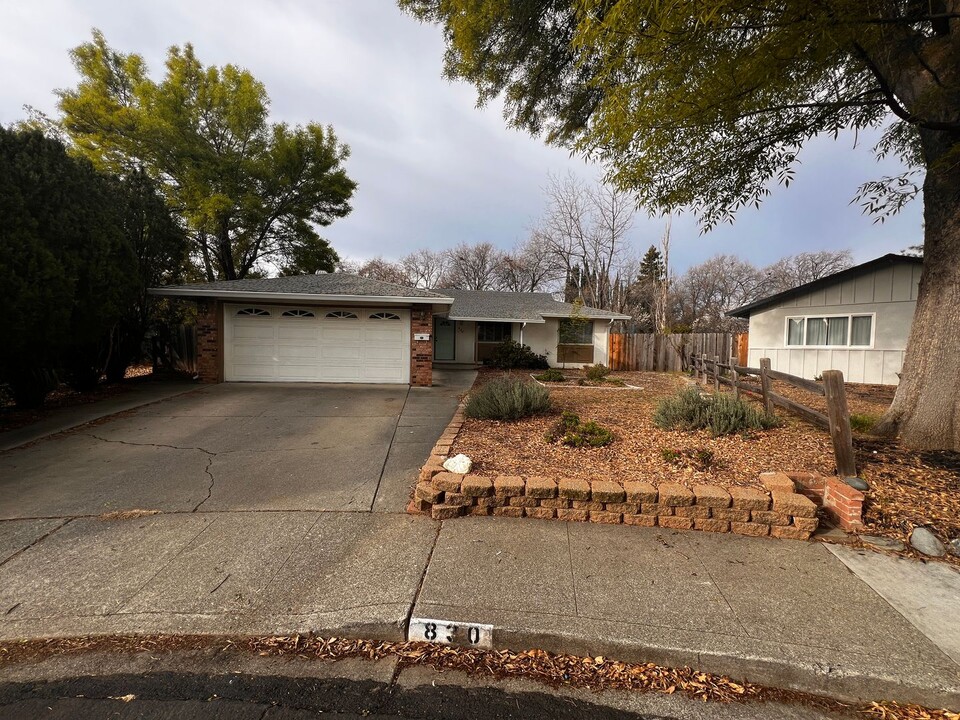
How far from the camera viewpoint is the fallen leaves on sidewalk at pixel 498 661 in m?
2.05

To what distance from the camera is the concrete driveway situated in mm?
3941

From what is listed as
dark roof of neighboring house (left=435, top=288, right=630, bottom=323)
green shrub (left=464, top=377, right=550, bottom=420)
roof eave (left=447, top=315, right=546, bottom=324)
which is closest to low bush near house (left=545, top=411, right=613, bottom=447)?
green shrub (left=464, top=377, right=550, bottom=420)

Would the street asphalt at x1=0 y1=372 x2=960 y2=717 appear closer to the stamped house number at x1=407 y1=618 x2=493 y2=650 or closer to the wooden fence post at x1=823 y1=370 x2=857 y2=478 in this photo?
the stamped house number at x1=407 y1=618 x2=493 y2=650

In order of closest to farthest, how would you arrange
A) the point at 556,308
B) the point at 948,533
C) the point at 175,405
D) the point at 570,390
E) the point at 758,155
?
the point at 948,533
the point at 758,155
the point at 175,405
the point at 570,390
the point at 556,308

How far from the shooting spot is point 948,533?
10.8 feet

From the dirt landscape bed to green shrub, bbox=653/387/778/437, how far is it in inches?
5.3

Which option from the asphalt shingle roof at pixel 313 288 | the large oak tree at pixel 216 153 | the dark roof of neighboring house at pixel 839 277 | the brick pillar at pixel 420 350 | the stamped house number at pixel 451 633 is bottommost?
the stamped house number at pixel 451 633

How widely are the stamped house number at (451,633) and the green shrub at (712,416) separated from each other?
4.05 m

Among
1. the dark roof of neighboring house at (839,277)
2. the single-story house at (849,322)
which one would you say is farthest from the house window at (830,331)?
the dark roof of neighboring house at (839,277)

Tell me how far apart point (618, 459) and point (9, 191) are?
29.5 feet

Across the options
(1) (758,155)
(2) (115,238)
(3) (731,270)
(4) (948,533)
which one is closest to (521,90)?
(1) (758,155)

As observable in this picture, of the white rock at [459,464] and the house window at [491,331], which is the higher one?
the house window at [491,331]

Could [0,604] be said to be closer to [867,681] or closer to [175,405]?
[867,681]

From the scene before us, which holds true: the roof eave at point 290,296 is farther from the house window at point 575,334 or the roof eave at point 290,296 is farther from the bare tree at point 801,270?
the bare tree at point 801,270
